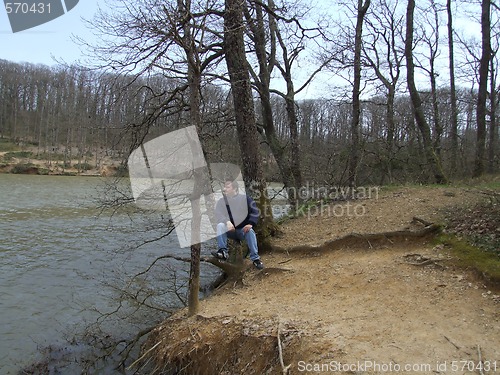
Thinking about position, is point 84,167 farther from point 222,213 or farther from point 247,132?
point 222,213

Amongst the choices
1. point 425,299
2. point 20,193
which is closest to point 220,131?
point 425,299

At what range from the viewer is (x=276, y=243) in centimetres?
791

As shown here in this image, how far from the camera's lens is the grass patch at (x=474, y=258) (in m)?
4.98

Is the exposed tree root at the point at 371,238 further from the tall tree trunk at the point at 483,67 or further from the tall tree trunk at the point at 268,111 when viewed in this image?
the tall tree trunk at the point at 483,67

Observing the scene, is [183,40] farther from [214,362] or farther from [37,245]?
[37,245]

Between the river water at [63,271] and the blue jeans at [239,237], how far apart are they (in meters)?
1.54

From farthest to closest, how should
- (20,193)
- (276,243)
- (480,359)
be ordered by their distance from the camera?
(20,193) → (276,243) → (480,359)

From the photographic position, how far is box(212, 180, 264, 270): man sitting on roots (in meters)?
6.64

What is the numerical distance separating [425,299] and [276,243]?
3476mm

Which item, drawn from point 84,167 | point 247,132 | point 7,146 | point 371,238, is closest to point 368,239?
point 371,238

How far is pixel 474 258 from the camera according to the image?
5.45 meters

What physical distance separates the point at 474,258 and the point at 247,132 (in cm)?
453

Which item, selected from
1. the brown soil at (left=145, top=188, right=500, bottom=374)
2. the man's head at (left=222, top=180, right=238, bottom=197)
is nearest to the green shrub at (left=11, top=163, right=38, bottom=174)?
the man's head at (left=222, top=180, right=238, bottom=197)

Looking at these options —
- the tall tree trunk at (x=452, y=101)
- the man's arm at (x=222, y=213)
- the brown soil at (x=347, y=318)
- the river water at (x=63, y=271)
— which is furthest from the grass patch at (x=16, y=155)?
the brown soil at (x=347, y=318)
